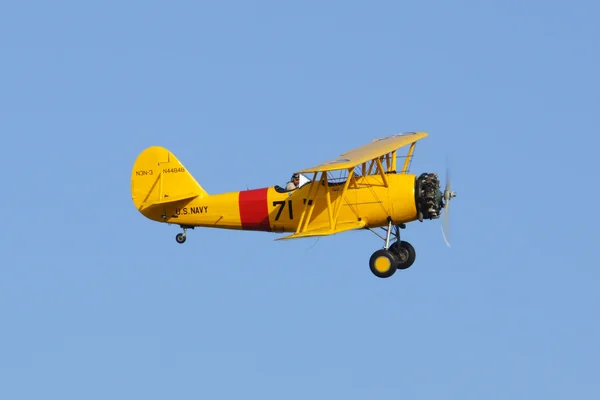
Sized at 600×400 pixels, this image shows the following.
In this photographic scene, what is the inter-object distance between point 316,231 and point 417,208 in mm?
1896

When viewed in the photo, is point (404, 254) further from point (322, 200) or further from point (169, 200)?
point (169, 200)

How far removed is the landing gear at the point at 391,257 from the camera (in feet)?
78.9

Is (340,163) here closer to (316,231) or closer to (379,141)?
(316,231)

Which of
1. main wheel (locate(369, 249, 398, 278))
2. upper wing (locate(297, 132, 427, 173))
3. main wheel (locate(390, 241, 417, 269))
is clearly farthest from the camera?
main wheel (locate(390, 241, 417, 269))

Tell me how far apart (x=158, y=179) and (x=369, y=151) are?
188 inches

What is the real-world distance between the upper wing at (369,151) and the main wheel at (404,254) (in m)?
1.86

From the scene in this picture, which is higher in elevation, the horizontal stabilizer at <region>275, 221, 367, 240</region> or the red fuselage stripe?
the red fuselage stripe

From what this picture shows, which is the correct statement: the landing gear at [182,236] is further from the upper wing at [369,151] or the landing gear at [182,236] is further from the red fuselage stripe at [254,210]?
the upper wing at [369,151]

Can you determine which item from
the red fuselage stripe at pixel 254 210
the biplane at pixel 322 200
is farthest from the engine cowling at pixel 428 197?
the red fuselage stripe at pixel 254 210

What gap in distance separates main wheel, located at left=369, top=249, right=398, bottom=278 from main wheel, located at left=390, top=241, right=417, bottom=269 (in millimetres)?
974

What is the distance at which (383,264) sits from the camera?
2408 cm

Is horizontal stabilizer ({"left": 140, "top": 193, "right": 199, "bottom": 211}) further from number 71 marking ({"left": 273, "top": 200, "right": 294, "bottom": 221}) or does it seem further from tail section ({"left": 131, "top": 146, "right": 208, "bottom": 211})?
number 71 marking ({"left": 273, "top": 200, "right": 294, "bottom": 221})

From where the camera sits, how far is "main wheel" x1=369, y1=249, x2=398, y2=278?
24.0 metres

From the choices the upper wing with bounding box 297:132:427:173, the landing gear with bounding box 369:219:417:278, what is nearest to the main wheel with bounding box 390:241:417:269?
the landing gear with bounding box 369:219:417:278
